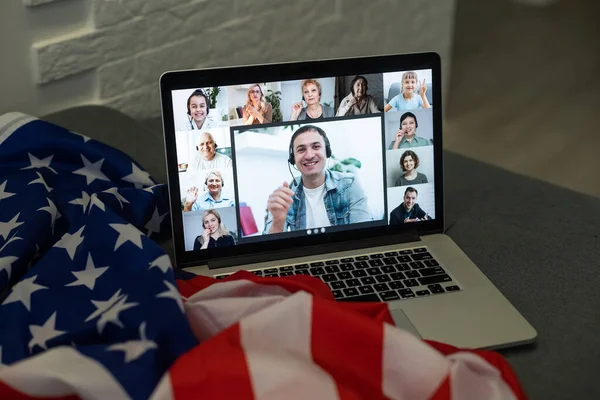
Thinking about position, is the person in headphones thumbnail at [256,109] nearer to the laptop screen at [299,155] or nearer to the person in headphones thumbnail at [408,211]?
the laptop screen at [299,155]

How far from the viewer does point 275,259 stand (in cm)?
89

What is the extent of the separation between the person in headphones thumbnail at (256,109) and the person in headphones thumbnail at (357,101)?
0.29ft

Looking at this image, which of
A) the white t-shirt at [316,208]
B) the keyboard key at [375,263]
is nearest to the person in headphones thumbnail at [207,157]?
the white t-shirt at [316,208]

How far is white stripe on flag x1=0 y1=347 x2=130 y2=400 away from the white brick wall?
0.62m

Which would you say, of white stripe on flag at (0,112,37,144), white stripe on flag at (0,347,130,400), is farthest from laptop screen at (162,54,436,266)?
white stripe on flag at (0,347,130,400)

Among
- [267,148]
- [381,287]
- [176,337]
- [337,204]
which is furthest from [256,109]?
[176,337]

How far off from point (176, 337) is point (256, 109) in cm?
37

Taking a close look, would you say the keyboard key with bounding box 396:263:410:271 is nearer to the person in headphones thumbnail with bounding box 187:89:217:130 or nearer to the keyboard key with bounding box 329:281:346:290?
the keyboard key with bounding box 329:281:346:290

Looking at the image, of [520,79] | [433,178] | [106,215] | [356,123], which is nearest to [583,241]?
[433,178]

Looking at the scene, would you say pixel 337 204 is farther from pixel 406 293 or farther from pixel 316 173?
pixel 406 293

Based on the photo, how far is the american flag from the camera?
523 mm

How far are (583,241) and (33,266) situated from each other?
0.69 m

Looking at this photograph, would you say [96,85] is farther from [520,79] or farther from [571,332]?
[520,79]

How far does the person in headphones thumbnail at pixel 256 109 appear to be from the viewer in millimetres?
869
